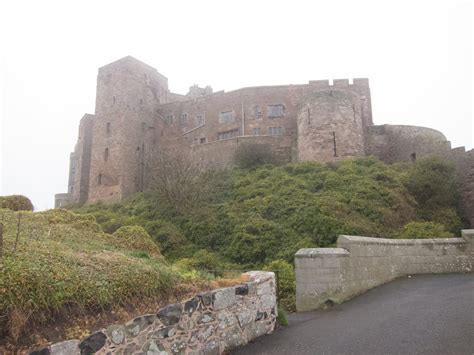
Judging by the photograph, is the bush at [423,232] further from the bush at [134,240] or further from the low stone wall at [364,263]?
the bush at [134,240]

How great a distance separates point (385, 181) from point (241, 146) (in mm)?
12380

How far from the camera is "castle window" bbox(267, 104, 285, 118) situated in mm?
38500

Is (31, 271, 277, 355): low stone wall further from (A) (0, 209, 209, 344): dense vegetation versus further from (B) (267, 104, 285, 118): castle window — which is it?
(B) (267, 104, 285, 118): castle window

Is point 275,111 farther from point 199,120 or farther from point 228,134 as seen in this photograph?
point 199,120

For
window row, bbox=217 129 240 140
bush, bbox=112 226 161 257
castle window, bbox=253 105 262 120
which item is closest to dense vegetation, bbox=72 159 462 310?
bush, bbox=112 226 161 257

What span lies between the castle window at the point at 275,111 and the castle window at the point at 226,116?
148 inches

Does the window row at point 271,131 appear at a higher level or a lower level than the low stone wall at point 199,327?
higher

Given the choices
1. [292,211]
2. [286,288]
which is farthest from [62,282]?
[292,211]

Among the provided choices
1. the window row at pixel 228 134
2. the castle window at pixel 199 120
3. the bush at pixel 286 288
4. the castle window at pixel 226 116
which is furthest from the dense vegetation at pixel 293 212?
the castle window at pixel 199 120

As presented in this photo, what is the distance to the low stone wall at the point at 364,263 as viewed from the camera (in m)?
8.55

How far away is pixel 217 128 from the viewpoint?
40656 mm

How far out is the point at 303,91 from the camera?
127 ft

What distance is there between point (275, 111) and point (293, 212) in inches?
821

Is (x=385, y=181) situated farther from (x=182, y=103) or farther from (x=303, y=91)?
(x=182, y=103)
